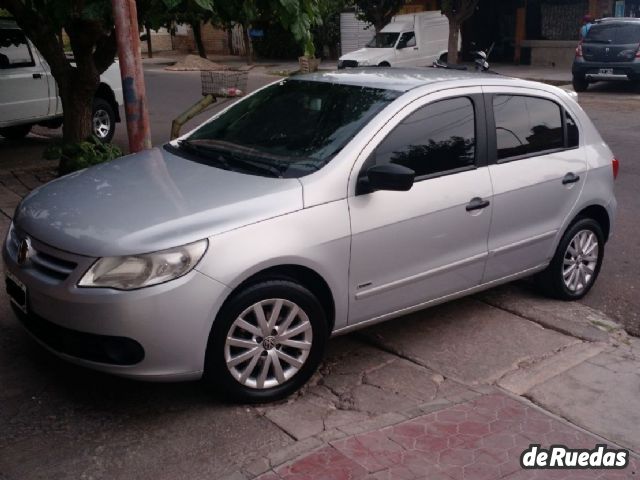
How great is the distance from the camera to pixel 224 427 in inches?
150

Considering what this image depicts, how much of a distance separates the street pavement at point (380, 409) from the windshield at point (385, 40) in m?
19.2

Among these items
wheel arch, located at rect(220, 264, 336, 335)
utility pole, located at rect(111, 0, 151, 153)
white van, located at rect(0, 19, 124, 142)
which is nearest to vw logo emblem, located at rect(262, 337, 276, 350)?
wheel arch, located at rect(220, 264, 336, 335)

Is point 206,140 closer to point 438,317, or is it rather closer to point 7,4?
point 438,317

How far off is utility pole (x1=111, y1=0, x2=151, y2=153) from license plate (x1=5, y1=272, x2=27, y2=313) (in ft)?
8.80

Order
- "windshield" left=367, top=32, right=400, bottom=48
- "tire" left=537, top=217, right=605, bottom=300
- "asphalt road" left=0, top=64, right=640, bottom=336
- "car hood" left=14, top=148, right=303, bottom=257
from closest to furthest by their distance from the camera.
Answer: "car hood" left=14, top=148, right=303, bottom=257 < "tire" left=537, top=217, right=605, bottom=300 < "asphalt road" left=0, top=64, right=640, bottom=336 < "windshield" left=367, top=32, right=400, bottom=48

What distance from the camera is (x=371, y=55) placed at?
74.7 ft

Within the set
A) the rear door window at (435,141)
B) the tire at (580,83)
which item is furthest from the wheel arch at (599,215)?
the tire at (580,83)

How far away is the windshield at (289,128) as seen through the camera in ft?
14.3

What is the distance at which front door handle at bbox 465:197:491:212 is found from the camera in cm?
472

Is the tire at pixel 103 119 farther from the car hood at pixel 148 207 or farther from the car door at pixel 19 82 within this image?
the car hood at pixel 148 207

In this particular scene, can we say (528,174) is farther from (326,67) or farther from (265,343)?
(326,67)

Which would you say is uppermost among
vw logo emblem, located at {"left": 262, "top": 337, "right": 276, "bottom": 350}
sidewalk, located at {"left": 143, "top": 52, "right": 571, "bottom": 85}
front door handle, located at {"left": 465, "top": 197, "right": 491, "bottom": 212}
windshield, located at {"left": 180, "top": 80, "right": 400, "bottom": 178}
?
windshield, located at {"left": 180, "top": 80, "right": 400, "bottom": 178}

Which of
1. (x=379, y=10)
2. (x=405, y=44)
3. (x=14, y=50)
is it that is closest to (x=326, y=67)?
(x=379, y=10)

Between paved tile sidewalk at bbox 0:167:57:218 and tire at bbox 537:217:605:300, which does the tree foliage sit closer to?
paved tile sidewalk at bbox 0:167:57:218
